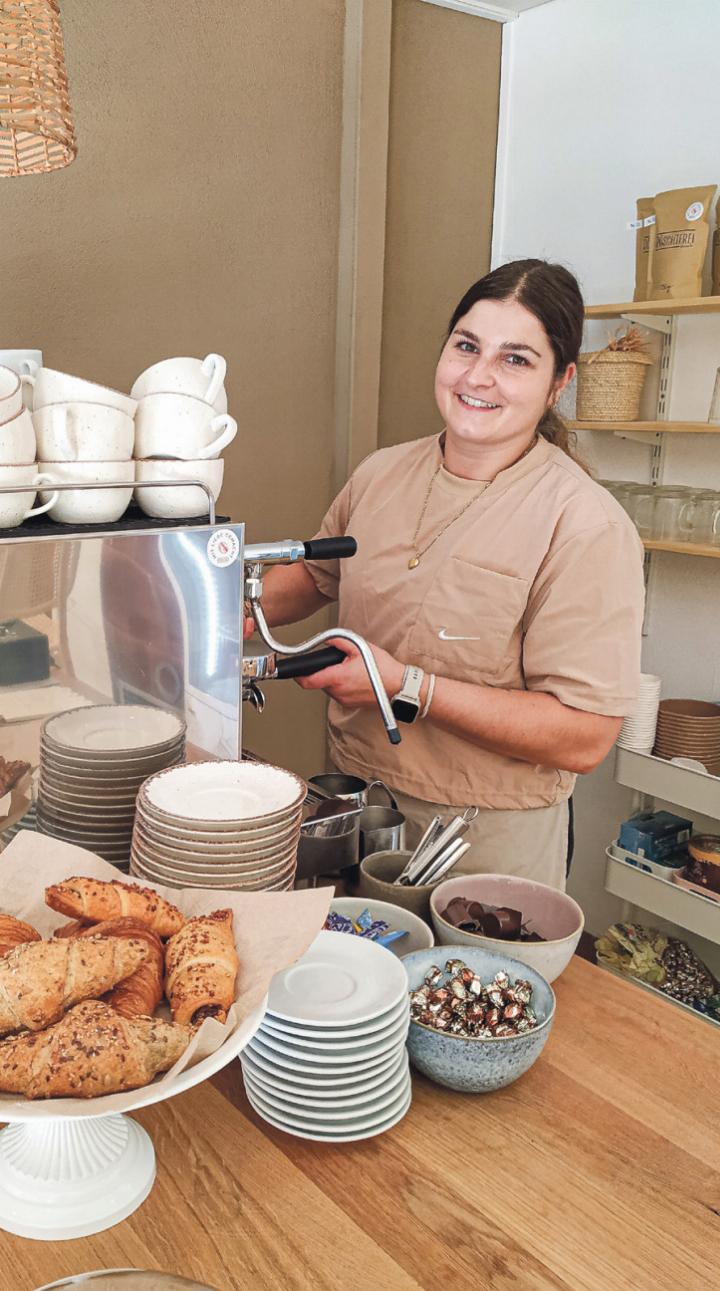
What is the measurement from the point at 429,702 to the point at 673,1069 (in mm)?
766

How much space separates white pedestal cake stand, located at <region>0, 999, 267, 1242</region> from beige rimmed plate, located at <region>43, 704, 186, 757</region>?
429mm

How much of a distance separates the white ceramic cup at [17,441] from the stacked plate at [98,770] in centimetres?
28

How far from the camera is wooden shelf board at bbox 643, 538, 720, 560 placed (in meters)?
2.57

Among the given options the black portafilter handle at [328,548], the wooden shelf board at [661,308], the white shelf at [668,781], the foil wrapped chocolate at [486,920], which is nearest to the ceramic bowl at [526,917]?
the foil wrapped chocolate at [486,920]

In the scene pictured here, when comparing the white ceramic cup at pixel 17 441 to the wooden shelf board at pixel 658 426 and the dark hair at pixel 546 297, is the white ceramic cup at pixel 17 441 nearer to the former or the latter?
the dark hair at pixel 546 297

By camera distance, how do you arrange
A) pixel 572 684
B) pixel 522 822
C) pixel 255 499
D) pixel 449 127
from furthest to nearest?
pixel 449 127 < pixel 255 499 < pixel 522 822 < pixel 572 684

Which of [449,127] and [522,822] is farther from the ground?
[449,127]

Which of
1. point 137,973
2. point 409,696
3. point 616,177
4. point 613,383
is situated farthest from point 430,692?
point 616,177

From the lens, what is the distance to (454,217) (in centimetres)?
332

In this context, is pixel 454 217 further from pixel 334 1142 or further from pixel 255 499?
pixel 334 1142

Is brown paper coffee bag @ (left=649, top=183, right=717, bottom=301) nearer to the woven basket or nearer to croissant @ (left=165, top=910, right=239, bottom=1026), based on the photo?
the woven basket

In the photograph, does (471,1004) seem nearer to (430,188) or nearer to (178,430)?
(178,430)

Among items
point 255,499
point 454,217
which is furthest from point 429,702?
point 454,217

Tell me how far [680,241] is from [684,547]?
0.78 m
